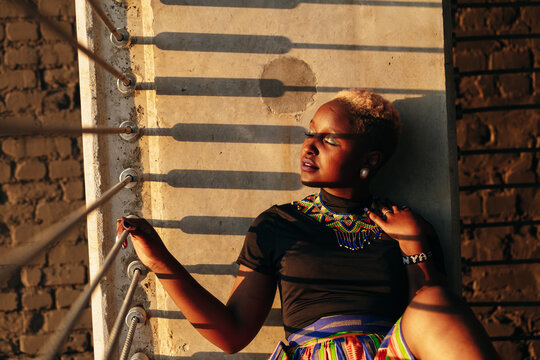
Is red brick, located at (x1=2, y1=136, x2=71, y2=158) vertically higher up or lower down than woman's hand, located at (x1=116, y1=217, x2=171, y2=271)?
higher up

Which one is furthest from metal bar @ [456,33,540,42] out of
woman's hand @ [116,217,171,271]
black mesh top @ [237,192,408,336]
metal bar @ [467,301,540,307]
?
woman's hand @ [116,217,171,271]

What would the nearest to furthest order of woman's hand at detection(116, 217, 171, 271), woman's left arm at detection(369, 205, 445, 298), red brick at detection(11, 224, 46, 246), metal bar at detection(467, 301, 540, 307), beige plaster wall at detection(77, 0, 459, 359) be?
1. woman's hand at detection(116, 217, 171, 271)
2. woman's left arm at detection(369, 205, 445, 298)
3. beige plaster wall at detection(77, 0, 459, 359)
4. metal bar at detection(467, 301, 540, 307)
5. red brick at detection(11, 224, 46, 246)

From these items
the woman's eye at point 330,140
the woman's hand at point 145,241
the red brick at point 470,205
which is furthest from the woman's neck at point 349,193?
the red brick at point 470,205

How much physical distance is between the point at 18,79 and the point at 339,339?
149cm

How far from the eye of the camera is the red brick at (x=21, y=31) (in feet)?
5.61

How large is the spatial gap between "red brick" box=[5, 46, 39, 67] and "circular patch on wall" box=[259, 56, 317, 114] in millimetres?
1043

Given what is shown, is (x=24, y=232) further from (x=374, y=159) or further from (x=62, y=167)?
(x=374, y=159)

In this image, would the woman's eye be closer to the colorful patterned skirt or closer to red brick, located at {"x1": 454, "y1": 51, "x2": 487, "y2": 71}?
the colorful patterned skirt

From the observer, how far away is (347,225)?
97 centimetres

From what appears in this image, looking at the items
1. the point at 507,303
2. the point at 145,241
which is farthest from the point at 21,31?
the point at 507,303

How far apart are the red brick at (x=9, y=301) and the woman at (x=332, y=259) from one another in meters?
1.14

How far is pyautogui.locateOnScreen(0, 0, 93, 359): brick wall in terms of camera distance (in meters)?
1.70

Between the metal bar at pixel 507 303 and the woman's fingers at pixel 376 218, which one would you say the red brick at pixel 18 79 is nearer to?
the woman's fingers at pixel 376 218

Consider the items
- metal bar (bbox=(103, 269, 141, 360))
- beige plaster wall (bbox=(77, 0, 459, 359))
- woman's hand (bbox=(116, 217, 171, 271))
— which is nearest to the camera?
metal bar (bbox=(103, 269, 141, 360))
